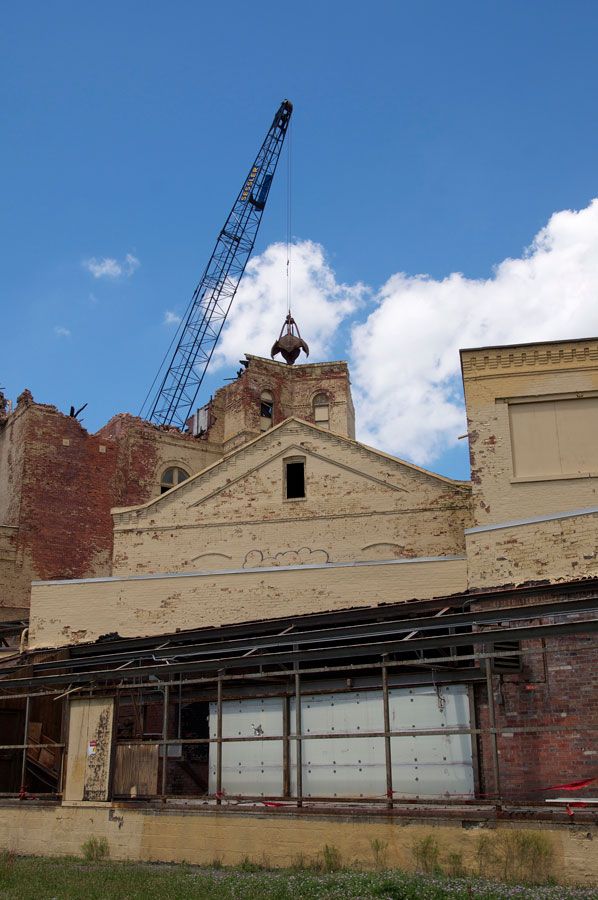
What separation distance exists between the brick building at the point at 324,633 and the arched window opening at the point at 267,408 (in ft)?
25.0

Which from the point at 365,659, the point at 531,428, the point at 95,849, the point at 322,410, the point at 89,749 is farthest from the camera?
the point at 322,410

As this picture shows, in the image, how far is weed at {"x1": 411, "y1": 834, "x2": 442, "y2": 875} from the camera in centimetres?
1140

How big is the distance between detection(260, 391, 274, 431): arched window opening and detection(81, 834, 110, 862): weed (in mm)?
29027

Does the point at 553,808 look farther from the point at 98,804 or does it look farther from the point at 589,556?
the point at 98,804

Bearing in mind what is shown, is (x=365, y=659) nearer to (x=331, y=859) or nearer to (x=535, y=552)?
(x=535, y=552)

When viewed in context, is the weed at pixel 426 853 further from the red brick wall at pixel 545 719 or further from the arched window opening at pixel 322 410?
the arched window opening at pixel 322 410

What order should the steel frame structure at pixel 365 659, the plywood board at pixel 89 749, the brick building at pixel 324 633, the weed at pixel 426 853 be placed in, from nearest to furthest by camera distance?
the weed at pixel 426 853
the steel frame structure at pixel 365 659
the brick building at pixel 324 633
the plywood board at pixel 89 749

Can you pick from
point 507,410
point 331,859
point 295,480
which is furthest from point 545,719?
point 295,480

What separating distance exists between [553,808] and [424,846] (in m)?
2.07

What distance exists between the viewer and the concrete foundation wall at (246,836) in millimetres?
10750

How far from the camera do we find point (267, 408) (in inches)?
1686

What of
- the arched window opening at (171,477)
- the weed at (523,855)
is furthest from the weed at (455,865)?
the arched window opening at (171,477)

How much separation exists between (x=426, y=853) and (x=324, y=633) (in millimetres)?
3843

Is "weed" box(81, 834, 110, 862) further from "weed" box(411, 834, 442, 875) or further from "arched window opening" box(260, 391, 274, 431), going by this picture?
"arched window opening" box(260, 391, 274, 431)
